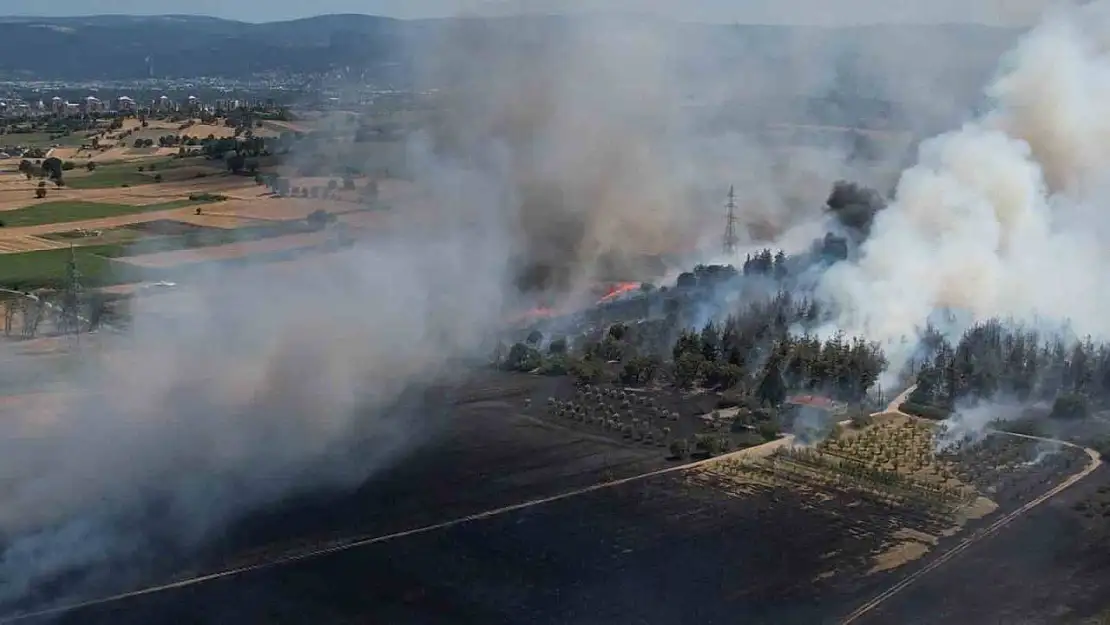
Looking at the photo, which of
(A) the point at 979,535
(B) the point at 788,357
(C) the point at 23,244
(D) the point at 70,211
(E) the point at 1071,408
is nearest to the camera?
(A) the point at 979,535

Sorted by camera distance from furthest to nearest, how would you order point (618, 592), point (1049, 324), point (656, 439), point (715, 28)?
point (715, 28) < point (1049, 324) < point (656, 439) < point (618, 592)

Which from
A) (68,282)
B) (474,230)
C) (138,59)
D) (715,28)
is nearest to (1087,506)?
(474,230)

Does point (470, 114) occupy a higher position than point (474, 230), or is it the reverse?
point (470, 114)

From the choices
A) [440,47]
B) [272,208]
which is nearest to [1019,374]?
[440,47]

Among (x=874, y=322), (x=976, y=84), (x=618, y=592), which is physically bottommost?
(x=618, y=592)

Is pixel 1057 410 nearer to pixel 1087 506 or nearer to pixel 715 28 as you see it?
pixel 1087 506

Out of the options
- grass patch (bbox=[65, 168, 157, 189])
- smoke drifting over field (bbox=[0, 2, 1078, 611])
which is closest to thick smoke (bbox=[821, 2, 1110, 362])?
smoke drifting over field (bbox=[0, 2, 1078, 611])

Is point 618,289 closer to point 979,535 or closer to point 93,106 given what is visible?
point 979,535
